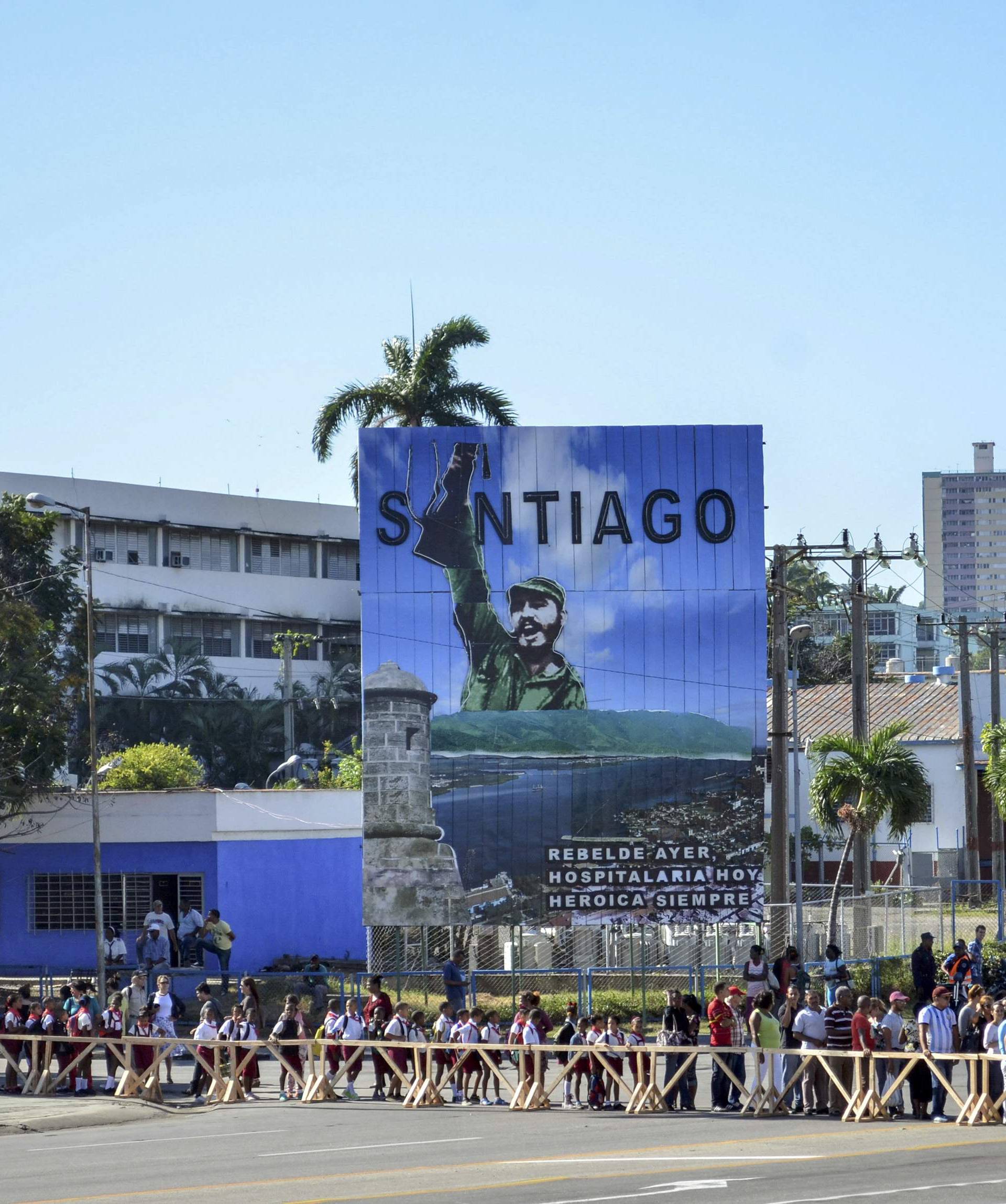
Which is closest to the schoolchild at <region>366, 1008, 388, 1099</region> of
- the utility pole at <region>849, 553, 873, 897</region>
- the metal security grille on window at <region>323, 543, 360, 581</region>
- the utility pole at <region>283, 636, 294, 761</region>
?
the utility pole at <region>849, 553, 873, 897</region>

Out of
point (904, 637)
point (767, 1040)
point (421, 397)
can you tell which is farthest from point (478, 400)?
point (904, 637)

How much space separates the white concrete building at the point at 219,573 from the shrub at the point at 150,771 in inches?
803

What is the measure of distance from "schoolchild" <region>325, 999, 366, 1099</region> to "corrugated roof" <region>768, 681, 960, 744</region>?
1491 inches

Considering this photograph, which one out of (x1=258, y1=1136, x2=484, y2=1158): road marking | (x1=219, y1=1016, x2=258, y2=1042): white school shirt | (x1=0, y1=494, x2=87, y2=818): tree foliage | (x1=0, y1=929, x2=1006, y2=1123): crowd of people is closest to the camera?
(x1=258, y1=1136, x2=484, y2=1158): road marking

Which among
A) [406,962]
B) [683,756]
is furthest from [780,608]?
[406,962]

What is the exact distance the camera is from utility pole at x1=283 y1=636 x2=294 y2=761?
70.6 m

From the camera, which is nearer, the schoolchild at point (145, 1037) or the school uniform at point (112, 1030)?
the schoolchild at point (145, 1037)

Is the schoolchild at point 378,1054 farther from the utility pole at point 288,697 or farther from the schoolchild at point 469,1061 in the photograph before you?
the utility pole at point 288,697

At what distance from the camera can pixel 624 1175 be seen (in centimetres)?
1530

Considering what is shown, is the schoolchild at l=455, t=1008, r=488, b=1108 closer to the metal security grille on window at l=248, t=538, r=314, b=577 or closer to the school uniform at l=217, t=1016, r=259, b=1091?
the school uniform at l=217, t=1016, r=259, b=1091

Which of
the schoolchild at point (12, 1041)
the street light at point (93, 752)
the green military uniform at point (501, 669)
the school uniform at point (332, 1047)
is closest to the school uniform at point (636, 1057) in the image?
the school uniform at point (332, 1047)

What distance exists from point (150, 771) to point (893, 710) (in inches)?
1060

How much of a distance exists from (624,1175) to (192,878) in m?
24.0

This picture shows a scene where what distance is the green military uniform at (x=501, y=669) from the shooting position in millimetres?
29891
